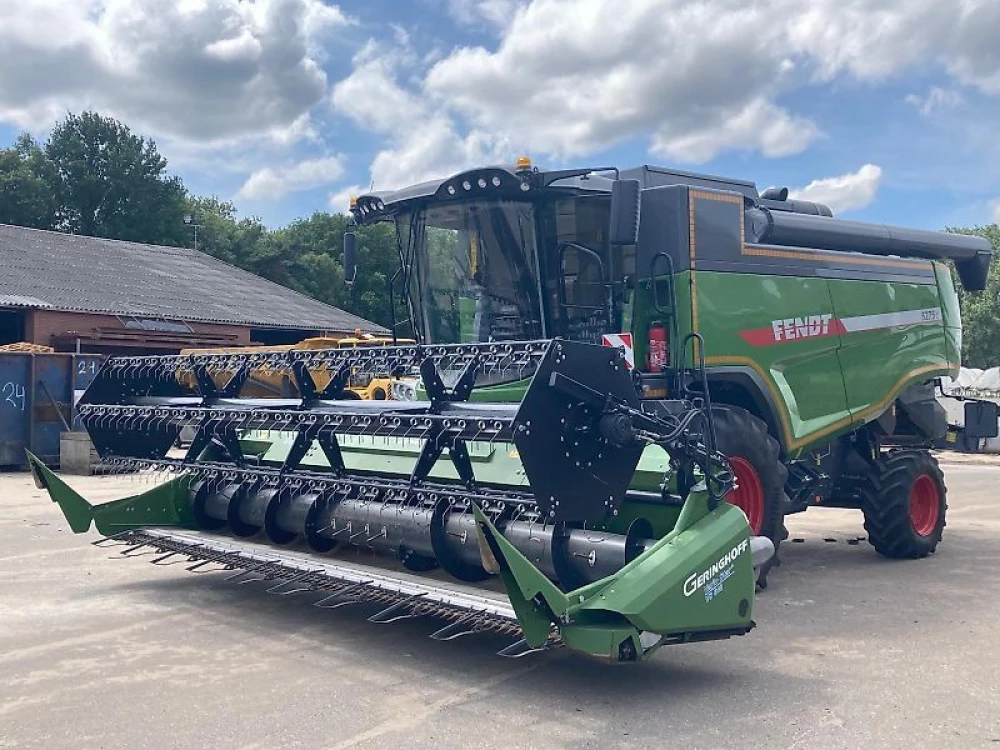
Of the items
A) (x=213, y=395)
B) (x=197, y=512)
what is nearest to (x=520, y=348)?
(x=213, y=395)

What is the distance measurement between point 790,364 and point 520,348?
133 inches

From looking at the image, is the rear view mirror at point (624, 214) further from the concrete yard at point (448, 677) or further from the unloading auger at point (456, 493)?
the concrete yard at point (448, 677)

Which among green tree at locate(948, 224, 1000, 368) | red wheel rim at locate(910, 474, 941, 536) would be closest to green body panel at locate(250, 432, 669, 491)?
red wheel rim at locate(910, 474, 941, 536)

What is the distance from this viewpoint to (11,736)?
4.01m

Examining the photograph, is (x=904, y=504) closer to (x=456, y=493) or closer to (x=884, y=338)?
(x=884, y=338)

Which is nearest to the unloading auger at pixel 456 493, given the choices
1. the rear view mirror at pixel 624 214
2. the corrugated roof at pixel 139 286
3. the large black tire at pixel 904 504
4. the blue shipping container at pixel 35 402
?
the rear view mirror at pixel 624 214

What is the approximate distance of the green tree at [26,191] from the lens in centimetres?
4321

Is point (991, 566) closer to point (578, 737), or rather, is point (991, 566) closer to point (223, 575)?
point (578, 737)

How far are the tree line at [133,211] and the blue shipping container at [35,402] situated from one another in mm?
→ 26438

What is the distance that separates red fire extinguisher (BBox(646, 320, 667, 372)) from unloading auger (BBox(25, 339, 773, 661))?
42cm

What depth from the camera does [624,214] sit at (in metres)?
6.21

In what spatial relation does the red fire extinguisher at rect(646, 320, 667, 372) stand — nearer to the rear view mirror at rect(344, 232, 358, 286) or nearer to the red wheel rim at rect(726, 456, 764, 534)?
the red wheel rim at rect(726, 456, 764, 534)

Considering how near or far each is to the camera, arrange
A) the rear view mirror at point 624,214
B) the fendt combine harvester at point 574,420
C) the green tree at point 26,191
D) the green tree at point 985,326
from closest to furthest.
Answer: the fendt combine harvester at point 574,420 → the rear view mirror at point 624,214 → the green tree at point 26,191 → the green tree at point 985,326

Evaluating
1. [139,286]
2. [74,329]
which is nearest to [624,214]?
[74,329]
